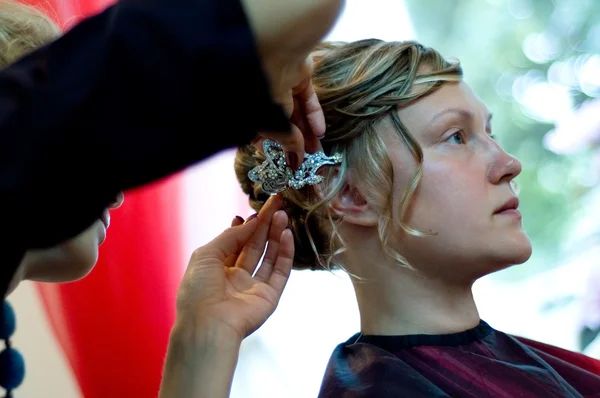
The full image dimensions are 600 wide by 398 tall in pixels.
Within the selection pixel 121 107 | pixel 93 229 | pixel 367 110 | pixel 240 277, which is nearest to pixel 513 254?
pixel 367 110

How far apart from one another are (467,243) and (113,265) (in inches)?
28.0

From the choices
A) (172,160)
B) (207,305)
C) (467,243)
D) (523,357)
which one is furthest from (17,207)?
(523,357)

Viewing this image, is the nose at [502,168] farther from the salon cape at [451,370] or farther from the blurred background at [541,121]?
the blurred background at [541,121]

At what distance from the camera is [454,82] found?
1062 millimetres

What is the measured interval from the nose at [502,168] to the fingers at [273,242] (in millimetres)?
335

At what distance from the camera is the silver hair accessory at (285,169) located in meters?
0.99

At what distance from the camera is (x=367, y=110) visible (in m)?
1.01

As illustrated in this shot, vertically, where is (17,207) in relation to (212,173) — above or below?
above

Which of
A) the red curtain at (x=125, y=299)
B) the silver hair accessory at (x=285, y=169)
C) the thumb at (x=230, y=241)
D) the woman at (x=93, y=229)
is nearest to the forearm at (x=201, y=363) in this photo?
the woman at (x=93, y=229)

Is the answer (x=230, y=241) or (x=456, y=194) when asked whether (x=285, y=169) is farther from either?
(x=456, y=194)

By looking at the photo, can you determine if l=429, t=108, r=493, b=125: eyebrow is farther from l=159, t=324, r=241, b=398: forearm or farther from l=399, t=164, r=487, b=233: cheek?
l=159, t=324, r=241, b=398: forearm

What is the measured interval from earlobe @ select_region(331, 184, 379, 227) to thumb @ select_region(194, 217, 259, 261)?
14cm

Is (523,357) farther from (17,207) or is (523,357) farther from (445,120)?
(17,207)

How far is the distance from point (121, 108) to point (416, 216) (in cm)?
64
